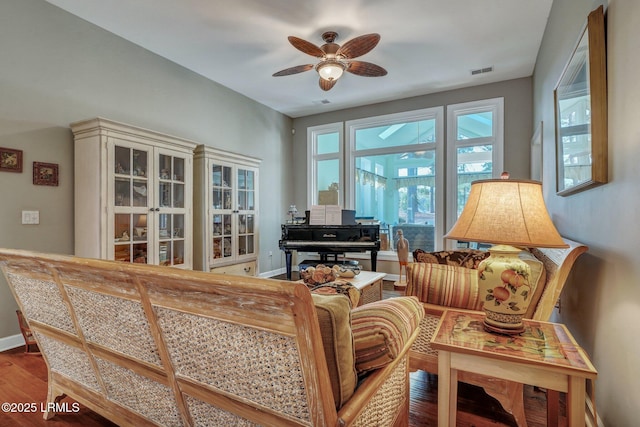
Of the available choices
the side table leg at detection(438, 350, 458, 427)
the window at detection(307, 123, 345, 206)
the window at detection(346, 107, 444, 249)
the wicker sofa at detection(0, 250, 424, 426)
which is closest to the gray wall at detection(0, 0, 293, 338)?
the wicker sofa at detection(0, 250, 424, 426)

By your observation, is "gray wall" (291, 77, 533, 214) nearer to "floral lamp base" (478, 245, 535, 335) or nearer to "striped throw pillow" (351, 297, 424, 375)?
"floral lamp base" (478, 245, 535, 335)

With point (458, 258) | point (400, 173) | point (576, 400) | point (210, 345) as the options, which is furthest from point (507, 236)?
point (400, 173)

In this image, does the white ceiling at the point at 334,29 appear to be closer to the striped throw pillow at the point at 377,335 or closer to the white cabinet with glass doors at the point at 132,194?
the white cabinet with glass doors at the point at 132,194

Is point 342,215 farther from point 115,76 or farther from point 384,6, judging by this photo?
point 115,76

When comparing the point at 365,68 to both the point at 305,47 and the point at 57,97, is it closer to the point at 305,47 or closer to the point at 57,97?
the point at 305,47

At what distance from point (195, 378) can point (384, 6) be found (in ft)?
10.5

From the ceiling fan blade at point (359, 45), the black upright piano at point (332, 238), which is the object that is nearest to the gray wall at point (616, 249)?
the ceiling fan blade at point (359, 45)

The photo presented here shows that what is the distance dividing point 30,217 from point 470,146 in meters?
5.22

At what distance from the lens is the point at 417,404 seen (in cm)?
181

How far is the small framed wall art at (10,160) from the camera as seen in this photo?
254 centimetres

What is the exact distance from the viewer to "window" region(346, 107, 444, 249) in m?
4.95

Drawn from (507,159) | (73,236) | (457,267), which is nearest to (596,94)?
(457,267)

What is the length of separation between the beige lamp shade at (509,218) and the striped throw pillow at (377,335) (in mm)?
476

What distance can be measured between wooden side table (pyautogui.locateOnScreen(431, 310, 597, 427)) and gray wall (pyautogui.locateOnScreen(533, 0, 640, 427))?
7.7 inches
